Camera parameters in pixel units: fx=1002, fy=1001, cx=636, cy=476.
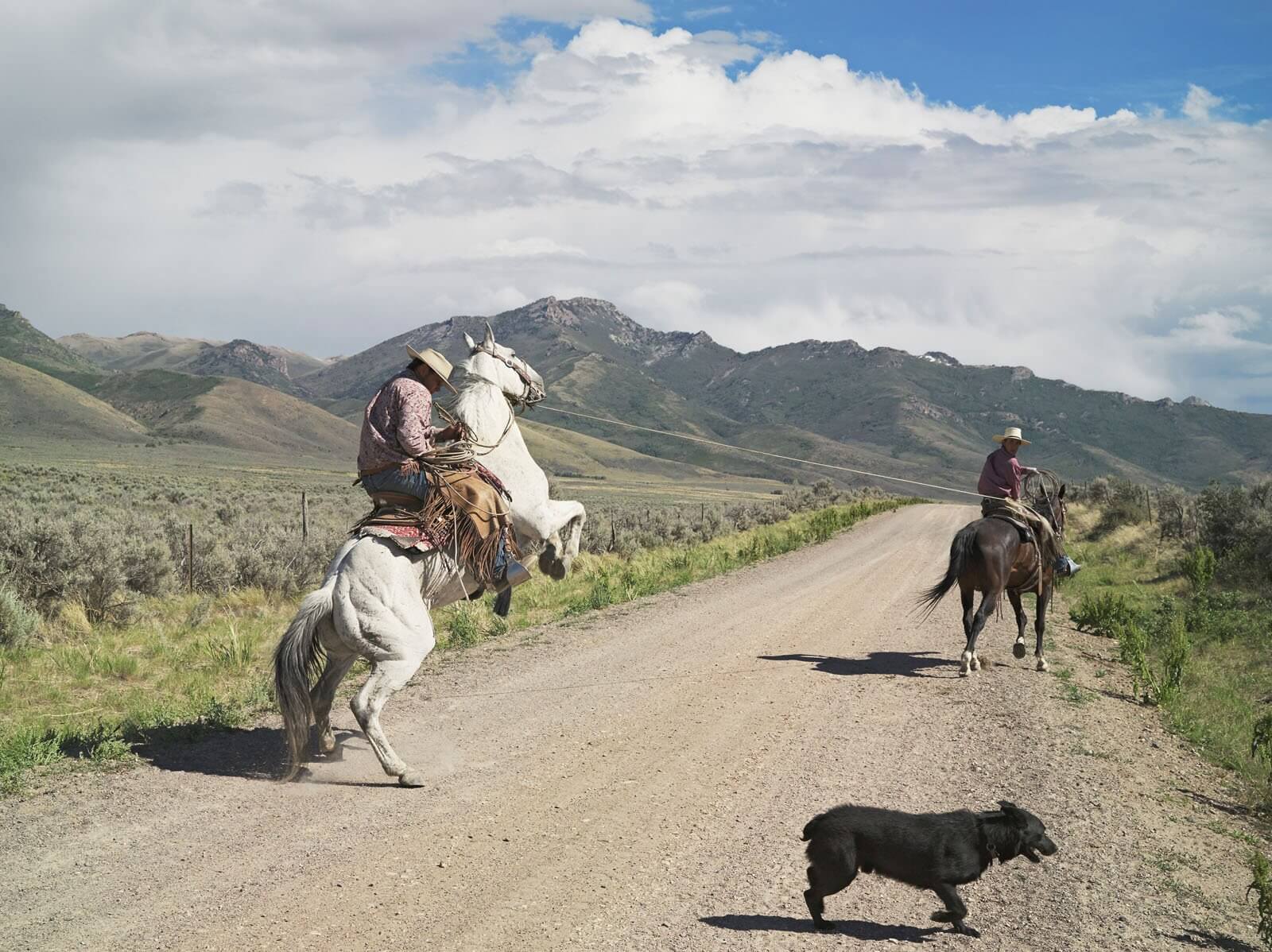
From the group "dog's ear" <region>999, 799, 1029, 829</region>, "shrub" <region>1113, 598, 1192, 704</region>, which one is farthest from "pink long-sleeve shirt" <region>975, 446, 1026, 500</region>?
"dog's ear" <region>999, 799, 1029, 829</region>

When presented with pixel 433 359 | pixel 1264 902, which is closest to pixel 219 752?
pixel 433 359

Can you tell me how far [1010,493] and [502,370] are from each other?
286 inches

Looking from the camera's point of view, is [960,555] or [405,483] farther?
[960,555]

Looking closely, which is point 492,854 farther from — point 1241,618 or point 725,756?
point 1241,618

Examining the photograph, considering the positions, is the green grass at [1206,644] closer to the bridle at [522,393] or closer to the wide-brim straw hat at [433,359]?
the bridle at [522,393]

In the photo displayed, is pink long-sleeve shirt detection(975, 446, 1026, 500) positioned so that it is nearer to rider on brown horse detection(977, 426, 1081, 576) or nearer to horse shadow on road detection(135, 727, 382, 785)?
rider on brown horse detection(977, 426, 1081, 576)

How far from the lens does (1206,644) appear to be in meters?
17.4

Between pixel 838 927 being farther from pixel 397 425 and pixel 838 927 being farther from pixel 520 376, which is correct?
pixel 520 376

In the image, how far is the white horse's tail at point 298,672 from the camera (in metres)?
7.33

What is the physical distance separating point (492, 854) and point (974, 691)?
6.55 metres

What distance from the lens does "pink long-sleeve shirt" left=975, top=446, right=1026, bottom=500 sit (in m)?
12.9

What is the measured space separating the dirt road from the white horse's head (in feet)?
9.66

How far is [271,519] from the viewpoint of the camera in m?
29.2

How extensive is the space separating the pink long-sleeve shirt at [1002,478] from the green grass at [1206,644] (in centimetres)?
301
